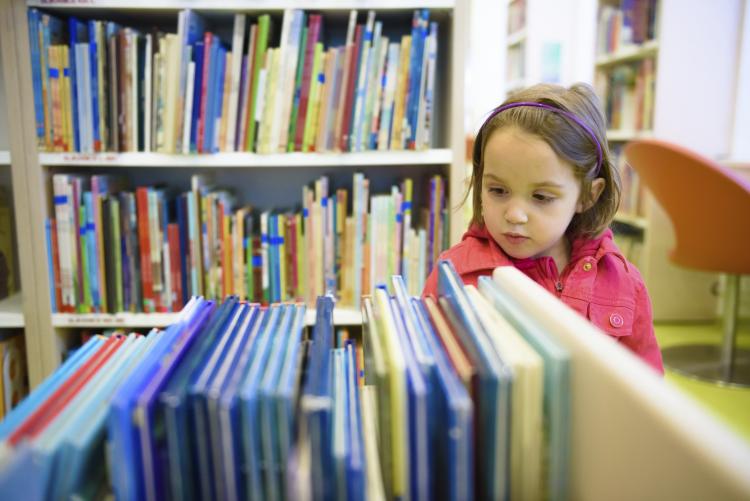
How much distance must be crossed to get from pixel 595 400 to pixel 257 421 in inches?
10.7

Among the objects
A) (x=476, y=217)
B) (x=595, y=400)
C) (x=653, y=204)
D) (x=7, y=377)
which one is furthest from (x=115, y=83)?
(x=653, y=204)

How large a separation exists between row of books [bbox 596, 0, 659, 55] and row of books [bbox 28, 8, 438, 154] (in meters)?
2.06

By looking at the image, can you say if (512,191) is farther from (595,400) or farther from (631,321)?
(595,400)

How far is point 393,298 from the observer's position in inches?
25.9

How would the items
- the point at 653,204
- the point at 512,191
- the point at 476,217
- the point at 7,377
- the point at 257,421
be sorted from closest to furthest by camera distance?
the point at 257,421
the point at 512,191
the point at 476,217
the point at 7,377
the point at 653,204

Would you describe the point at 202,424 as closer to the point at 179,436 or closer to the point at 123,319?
the point at 179,436

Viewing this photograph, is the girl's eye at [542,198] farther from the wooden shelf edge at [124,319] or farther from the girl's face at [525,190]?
the wooden shelf edge at [124,319]

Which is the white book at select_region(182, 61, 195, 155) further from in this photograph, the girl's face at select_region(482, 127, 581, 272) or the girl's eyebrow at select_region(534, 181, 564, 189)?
the girl's eyebrow at select_region(534, 181, 564, 189)

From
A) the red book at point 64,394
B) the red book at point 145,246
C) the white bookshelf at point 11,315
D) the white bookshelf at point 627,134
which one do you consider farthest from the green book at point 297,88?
the white bookshelf at point 627,134

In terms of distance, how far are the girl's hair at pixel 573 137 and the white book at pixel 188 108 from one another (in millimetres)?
836

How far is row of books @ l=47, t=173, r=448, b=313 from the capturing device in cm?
160

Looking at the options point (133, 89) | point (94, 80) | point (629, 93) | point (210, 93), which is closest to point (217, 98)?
point (210, 93)

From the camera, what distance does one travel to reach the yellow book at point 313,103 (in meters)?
1.55

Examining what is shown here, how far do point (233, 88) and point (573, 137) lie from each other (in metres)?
0.97
